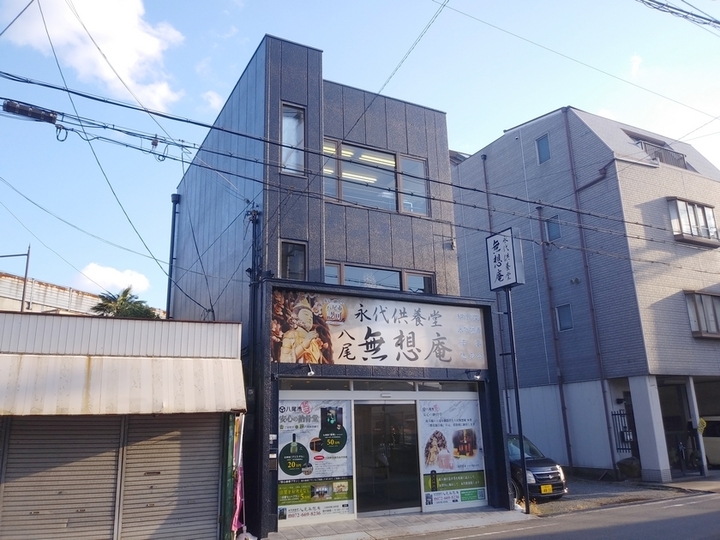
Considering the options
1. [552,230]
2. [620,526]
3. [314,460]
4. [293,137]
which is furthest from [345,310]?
[552,230]

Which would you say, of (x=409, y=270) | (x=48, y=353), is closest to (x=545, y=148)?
(x=409, y=270)

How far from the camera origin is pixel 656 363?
19.8 metres

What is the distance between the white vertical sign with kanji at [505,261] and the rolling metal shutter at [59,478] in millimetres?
10068

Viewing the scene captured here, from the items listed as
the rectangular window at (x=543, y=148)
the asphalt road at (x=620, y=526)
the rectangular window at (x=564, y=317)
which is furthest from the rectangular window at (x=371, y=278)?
the rectangular window at (x=543, y=148)

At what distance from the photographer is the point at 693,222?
75.6 feet

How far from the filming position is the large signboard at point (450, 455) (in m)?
13.7

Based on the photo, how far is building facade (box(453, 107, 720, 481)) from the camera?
2014 centimetres

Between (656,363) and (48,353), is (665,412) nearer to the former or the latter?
(656,363)

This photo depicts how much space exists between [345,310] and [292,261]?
175 cm

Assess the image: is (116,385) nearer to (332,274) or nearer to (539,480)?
(332,274)

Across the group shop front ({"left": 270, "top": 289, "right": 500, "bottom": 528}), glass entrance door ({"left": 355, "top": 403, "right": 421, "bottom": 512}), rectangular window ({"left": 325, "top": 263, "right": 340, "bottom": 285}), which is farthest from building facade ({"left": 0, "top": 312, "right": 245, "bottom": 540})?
rectangular window ({"left": 325, "top": 263, "right": 340, "bottom": 285})

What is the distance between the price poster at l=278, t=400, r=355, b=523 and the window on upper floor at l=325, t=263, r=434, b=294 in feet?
10.2

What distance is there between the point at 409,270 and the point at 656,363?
416 inches

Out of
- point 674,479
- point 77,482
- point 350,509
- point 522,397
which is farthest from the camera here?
point 522,397
